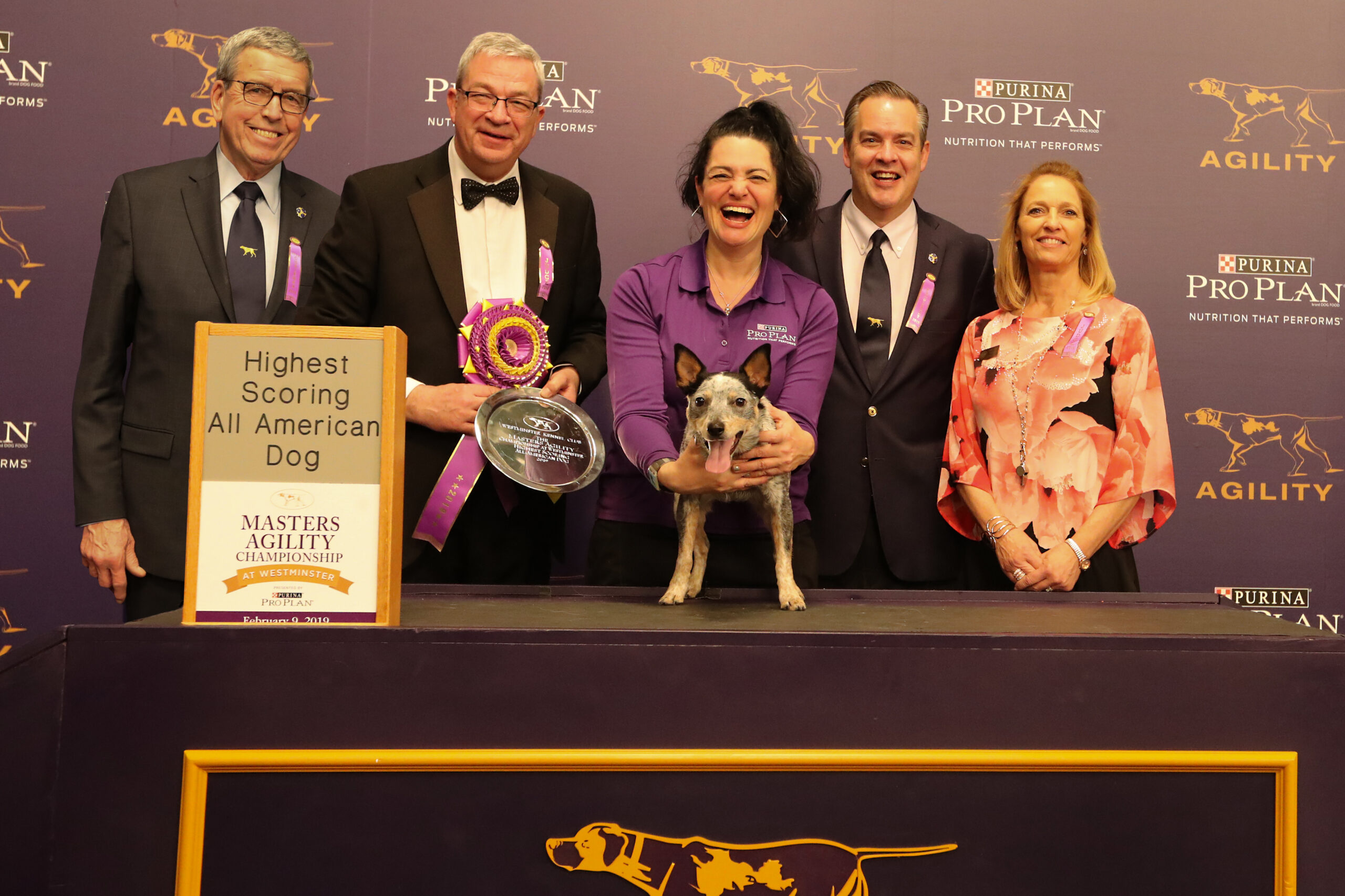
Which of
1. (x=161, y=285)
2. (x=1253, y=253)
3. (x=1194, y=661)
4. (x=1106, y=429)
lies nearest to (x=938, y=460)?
(x=1106, y=429)

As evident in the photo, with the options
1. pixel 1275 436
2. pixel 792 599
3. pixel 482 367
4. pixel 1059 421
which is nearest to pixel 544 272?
pixel 482 367

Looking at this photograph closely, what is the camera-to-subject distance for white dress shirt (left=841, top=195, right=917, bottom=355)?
8.25 ft

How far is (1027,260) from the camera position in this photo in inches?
97.2

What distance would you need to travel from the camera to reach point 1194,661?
1.29 m

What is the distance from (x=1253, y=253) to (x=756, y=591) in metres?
2.76

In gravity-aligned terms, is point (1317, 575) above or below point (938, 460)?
below

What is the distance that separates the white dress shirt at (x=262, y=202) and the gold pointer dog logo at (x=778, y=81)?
5.09ft

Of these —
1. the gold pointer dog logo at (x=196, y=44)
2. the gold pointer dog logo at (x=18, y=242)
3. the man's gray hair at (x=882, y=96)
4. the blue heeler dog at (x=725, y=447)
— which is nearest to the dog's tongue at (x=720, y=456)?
the blue heeler dog at (x=725, y=447)

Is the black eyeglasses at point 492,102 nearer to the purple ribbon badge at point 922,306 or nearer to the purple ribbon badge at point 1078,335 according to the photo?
the purple ribbon badge at point 922,306

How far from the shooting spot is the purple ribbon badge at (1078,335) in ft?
7.52

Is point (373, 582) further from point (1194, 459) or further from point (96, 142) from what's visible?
point (1194, 459)

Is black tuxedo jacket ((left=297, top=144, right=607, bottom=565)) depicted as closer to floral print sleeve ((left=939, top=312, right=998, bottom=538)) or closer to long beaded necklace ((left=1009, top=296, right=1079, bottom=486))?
floral print sleeve ((left=939, top=312, right=998, bottom=538))

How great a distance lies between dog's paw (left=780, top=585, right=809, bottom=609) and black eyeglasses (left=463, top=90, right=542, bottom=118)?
140 cm

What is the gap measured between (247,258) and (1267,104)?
3.53 m
